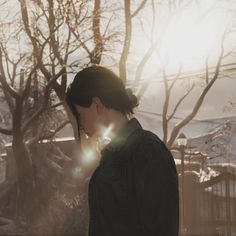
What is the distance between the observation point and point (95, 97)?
6.81 ft

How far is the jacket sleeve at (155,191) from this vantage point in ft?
6.14

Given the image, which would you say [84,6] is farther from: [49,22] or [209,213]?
[209,213]

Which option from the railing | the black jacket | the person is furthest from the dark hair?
the railing

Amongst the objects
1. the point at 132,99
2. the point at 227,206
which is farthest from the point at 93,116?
the point at 227,206

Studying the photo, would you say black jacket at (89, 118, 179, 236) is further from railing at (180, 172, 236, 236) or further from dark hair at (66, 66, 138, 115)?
A: railing at (180, 172, 236, 236)

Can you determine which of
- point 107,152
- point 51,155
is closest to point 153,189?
point 107,152

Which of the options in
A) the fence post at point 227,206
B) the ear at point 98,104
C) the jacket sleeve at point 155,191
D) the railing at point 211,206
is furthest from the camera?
the railing at point 211,206

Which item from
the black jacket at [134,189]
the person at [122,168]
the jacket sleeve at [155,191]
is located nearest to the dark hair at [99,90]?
the person at [122,168]

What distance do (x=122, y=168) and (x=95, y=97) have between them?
0.30m

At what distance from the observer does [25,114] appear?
18500 millimetres

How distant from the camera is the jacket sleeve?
187 cm

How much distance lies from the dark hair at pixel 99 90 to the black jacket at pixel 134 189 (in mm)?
101

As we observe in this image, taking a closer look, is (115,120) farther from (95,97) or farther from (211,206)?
(211,206)

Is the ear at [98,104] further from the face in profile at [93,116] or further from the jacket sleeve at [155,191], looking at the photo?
the jacket sleeve at [155,191]
